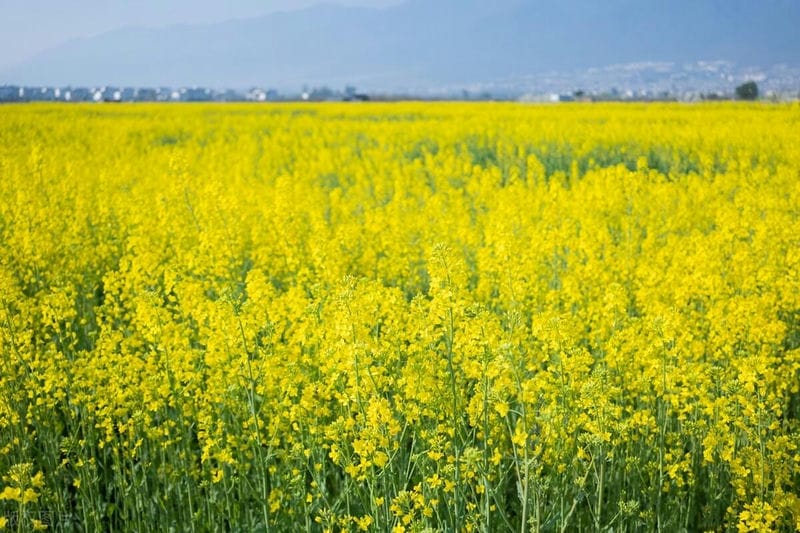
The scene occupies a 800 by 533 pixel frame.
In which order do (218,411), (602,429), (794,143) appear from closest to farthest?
(602,429) < (218,411) < (794,143)

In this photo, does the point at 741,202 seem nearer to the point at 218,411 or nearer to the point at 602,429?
the point at 602,429

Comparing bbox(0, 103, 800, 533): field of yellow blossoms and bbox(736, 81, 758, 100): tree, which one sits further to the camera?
bbox(736, 81, 758, 100): tree

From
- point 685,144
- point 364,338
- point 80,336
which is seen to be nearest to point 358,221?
point 80,336

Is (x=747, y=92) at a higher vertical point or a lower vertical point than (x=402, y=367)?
higher

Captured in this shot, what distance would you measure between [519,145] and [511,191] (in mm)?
7965

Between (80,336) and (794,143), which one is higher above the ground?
(794,143)

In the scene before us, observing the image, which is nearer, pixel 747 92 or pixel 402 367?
pixel 402 367

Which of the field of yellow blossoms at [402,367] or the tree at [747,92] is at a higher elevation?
the tree at [747,92]

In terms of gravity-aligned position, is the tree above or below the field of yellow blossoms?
above

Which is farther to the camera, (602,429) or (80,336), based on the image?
(80,336)

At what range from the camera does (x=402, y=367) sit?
13.3 ft

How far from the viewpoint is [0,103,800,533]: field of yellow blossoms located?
3.25 metres

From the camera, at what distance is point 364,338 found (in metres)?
3.21

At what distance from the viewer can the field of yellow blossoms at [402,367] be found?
325 centimetres
